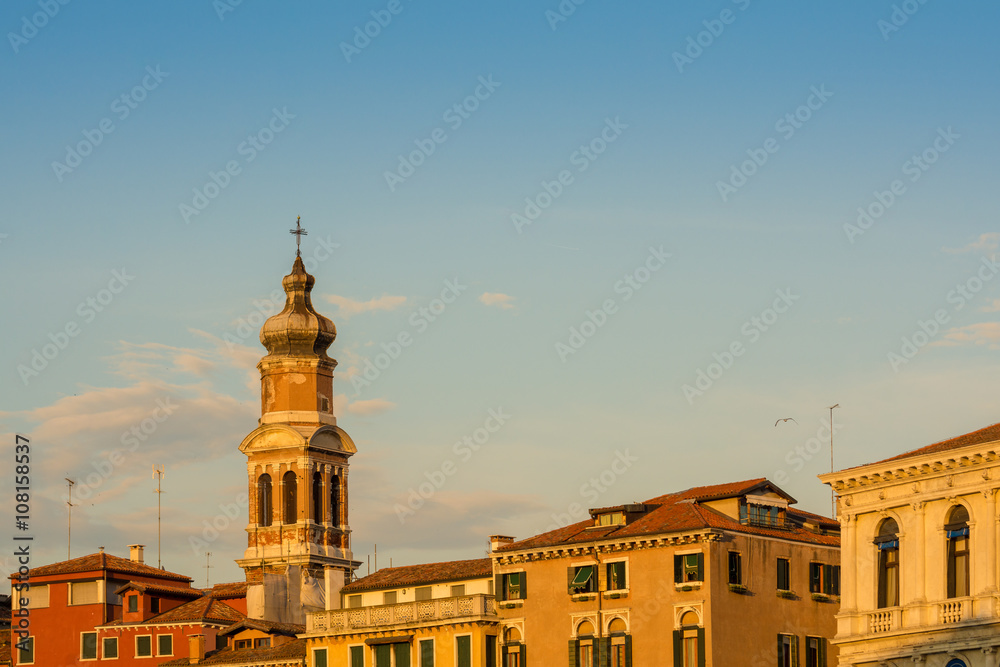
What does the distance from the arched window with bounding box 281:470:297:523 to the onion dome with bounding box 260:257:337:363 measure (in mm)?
6309

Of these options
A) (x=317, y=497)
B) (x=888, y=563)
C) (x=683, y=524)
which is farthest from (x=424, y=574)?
(x=888, y=563)

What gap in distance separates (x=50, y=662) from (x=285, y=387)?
18.4 meters

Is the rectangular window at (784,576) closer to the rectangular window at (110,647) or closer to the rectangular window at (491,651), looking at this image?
the rectangular window at (491,651)

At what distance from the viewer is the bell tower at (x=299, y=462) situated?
4050 inches

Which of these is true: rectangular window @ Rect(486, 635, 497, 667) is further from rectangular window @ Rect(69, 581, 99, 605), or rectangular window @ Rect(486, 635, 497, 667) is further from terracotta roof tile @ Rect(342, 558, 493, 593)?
rectangular window @ Rect(69, 581, 99, 605)

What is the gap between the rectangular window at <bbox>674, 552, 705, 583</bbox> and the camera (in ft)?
237

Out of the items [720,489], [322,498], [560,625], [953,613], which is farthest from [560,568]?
[322,498]

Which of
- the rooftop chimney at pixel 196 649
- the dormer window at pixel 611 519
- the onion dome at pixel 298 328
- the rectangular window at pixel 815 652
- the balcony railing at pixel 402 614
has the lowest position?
the rectangular window at pixel 815 652

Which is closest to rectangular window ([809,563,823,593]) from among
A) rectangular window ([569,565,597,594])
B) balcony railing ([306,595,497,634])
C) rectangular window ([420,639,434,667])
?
rectangular window ([569,565,597,594])

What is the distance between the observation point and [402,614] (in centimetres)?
8156

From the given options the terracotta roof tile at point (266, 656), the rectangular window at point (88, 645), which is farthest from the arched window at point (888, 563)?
the rectangular window at point (88, 645)

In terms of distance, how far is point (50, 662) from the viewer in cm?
9681

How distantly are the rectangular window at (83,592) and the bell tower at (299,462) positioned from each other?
27.9ft

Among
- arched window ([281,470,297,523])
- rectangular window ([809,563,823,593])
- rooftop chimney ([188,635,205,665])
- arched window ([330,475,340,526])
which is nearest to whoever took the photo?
rectangular window ([809,563,823,593])
